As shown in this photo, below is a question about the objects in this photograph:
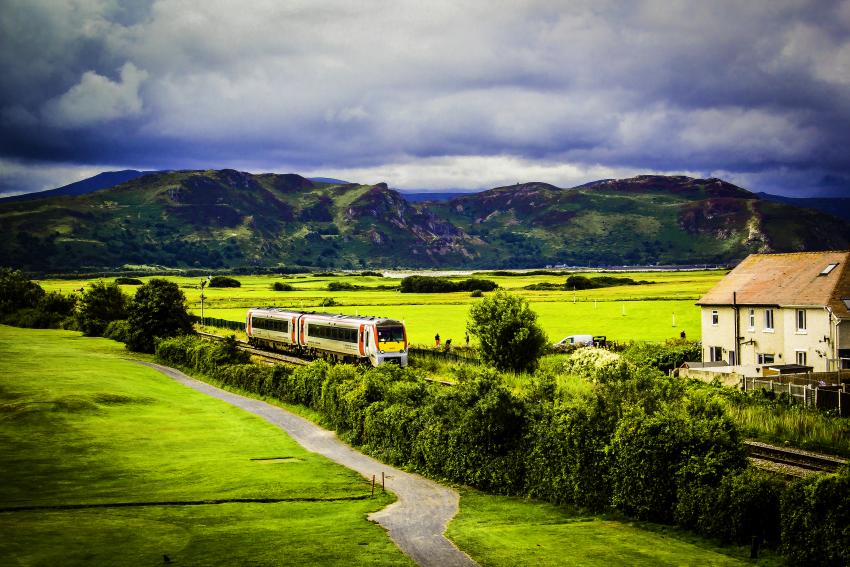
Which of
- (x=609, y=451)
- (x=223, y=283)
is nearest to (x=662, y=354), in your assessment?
(x=609, y=451)

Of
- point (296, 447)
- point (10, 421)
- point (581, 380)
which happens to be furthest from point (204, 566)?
point (581, 380)

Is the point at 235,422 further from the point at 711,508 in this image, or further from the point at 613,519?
the point at 711,508

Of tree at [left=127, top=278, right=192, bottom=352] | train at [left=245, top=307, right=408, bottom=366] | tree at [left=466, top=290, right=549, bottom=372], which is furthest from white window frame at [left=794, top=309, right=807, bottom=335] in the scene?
tree at [left=127, top=278, right=192, bottom=352]

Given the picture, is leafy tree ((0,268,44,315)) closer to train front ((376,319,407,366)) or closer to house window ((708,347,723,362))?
train front ((376,319,407,366))

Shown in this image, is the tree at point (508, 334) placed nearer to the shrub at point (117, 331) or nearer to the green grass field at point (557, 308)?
the green grass field at point (557, 308)

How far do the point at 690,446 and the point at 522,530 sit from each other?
6.09m

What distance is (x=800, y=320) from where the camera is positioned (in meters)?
56.3

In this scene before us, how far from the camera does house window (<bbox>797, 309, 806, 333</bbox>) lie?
184 ft

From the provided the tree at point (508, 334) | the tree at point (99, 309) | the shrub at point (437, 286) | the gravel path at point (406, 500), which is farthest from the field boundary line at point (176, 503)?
the shrub at point (437, 286)

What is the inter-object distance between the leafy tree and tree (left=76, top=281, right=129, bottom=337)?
21297mm

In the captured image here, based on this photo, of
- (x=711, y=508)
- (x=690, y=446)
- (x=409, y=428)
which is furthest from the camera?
(x=409, y=428)

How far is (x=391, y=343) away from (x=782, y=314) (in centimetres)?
2908

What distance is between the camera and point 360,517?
2641 cm

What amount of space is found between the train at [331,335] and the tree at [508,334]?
6079 mm
